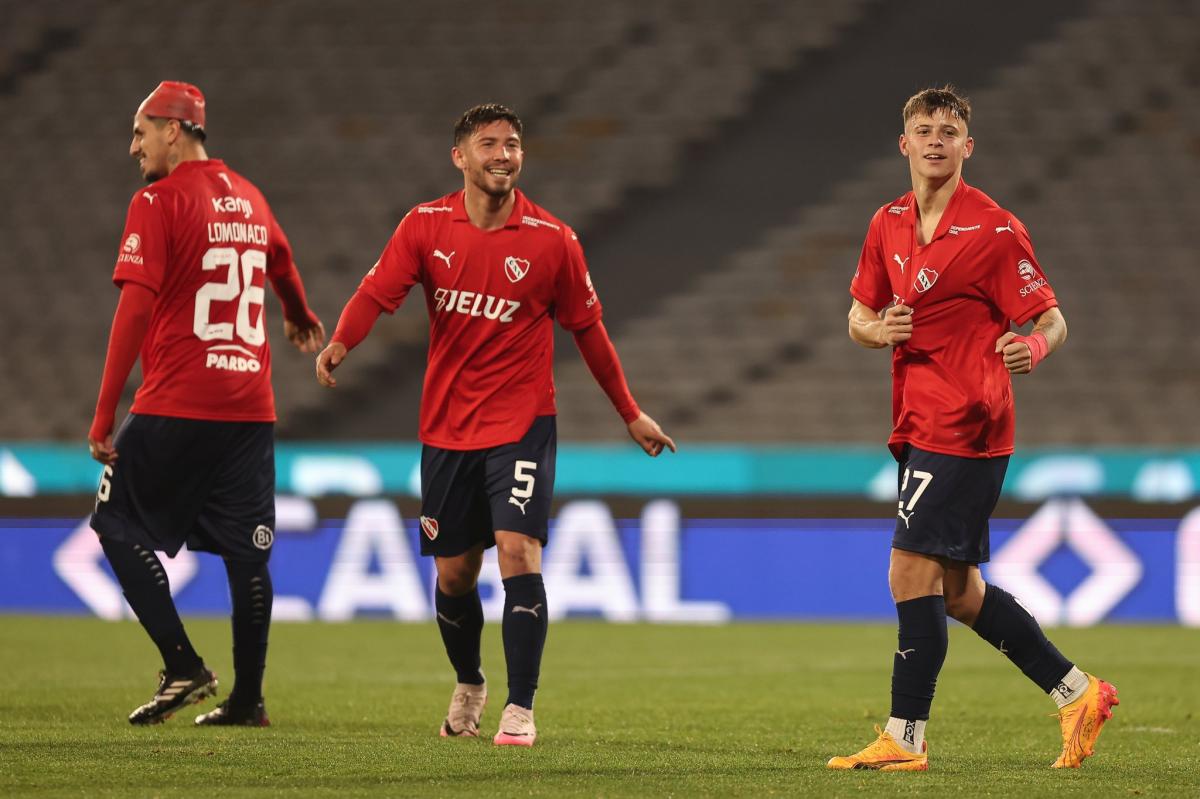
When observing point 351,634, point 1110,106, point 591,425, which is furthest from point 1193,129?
point 351,634

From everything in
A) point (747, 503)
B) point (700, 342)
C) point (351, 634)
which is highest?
point (700, 342)

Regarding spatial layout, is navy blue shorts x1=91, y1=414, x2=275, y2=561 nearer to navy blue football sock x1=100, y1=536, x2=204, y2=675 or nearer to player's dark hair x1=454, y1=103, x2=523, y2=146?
navy blue football sock x1=100, y1=536, x2=204, y2=675

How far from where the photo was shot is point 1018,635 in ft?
16.4

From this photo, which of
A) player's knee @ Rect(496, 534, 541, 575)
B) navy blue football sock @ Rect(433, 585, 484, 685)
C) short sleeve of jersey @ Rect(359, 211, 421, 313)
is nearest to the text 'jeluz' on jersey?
short sleeve of jersey @ Rect(359, 211, 421, 313)

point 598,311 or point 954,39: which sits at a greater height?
point 954,39

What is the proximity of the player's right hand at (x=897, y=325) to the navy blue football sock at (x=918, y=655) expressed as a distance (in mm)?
688

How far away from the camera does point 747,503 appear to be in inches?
465

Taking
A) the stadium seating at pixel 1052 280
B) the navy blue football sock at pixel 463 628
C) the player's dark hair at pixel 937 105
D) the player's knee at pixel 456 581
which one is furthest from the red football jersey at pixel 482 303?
the stadium seating at pixel 1052 280

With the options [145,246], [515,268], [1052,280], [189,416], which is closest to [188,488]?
[189,416]

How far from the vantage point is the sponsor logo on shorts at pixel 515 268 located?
5512 millimetres

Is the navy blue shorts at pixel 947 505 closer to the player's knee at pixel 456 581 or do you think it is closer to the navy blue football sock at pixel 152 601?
the player's knee at pixel 456 581

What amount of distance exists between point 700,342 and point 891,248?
10.6 m

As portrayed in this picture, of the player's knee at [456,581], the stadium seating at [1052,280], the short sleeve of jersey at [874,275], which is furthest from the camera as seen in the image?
the stadium seating at [1052,280]

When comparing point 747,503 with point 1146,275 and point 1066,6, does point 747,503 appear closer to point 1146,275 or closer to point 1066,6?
point 1146,275
